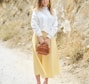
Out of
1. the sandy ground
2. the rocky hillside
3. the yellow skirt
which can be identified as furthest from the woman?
the rocky hillside

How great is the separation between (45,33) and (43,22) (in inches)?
7.2

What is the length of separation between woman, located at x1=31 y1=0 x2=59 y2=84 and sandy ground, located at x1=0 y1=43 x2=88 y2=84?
109 cm

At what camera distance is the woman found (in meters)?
5.25

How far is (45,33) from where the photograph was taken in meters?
5.31

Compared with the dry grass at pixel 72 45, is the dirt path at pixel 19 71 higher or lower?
lower

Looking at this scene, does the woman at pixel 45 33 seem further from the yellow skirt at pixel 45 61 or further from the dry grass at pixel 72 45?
the dry grass at pixel 72 45

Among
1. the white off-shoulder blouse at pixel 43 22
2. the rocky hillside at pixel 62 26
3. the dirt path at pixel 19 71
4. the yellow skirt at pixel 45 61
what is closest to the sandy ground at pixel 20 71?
the dirt path at pixel 19 71

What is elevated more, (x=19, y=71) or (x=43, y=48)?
(x=43, y=48)

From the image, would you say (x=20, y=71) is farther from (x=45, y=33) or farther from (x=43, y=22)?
(x=43, y=22)

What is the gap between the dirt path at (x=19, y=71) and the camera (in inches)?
259

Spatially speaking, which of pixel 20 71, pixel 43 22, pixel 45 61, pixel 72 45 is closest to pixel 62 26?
pixel 72 45

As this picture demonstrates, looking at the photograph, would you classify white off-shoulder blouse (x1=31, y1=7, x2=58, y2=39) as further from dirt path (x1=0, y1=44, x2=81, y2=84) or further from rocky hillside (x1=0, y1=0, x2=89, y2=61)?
rocky hillside (x1=0, y1=0, x2=89, y2=61)

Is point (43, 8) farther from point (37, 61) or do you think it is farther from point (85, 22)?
point (85, 22)

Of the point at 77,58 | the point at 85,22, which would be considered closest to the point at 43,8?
the point at 77,58
